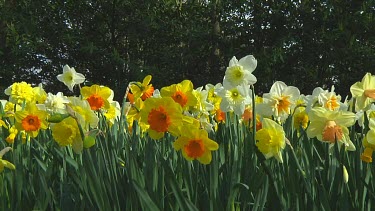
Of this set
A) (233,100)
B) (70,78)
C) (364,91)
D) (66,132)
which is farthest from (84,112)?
(70,78)

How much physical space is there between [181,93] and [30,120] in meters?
0.52

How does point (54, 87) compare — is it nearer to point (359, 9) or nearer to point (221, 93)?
point (359, 9)

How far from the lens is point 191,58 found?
648 centimetres

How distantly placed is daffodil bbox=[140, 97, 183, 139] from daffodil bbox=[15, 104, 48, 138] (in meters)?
0.53

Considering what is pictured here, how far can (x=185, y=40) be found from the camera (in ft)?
21.4

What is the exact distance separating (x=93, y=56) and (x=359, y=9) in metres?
3.15

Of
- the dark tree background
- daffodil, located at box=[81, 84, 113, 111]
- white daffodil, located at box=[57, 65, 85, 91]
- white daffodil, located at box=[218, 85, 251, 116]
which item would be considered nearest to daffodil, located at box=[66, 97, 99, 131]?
Answer: daffodil, located at box=[81, 84, 113, 111]

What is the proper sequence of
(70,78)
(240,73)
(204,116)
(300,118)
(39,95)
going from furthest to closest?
(39,95) < (70,78) < (204,116) < (300,118) < (240,73)

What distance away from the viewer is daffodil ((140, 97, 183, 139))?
125 cm

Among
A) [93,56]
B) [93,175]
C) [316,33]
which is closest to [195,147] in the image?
[93,175]

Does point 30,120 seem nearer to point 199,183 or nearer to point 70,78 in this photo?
point 199,183

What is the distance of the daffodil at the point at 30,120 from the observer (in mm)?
1656

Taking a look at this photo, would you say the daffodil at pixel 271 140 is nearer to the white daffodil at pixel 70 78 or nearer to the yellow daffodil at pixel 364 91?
the yellow daffodil at pixel 364 91

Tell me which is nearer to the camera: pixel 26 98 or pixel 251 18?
pixel 26 98
